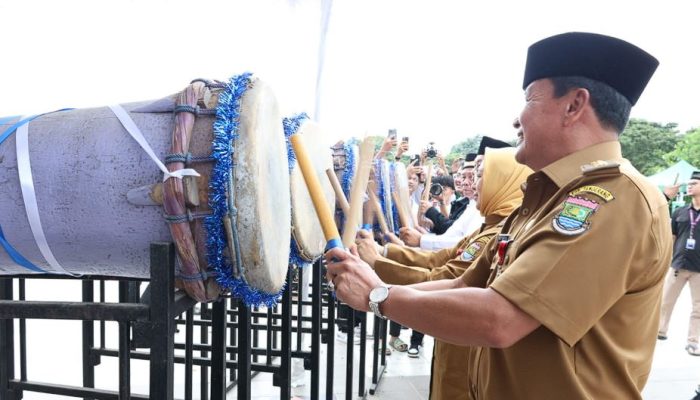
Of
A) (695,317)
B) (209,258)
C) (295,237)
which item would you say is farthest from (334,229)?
(695,317)

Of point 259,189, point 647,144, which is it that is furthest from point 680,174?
point 647,144

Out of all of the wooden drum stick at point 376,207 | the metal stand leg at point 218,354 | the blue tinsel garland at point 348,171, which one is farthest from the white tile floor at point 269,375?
the metal stand leg at point 218,354

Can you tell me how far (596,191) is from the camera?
947mm

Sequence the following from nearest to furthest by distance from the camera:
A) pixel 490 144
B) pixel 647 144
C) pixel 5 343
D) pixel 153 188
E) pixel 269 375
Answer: pixel 153 188 → pixel 5 343 → pixel 490 144 → pixel 269 375 → pixel 647 144

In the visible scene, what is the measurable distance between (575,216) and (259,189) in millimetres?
672

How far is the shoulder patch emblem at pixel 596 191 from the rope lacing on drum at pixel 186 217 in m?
0.78

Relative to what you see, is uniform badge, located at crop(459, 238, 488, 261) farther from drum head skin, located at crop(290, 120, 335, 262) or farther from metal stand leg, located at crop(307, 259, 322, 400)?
metal stand leg, located at crop(307, 259, 322, 400)

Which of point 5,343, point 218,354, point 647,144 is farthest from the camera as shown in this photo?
point 647,144

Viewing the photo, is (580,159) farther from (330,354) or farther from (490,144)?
(330,354)

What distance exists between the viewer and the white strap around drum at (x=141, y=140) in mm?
967

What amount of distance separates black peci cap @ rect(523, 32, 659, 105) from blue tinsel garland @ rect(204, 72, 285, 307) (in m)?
0.74

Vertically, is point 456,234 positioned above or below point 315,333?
above

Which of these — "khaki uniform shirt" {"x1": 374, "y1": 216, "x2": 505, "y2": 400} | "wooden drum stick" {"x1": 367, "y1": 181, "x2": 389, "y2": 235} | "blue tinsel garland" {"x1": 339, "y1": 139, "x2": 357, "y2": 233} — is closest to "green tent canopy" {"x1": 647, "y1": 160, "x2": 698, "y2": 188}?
"wooden drum stick" {"x1": 367, "y1": 181, "x2": 389, "y2": 235}

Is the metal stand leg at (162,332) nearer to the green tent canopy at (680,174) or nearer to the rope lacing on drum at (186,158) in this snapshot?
the rope lacing on drum at (186,158)
